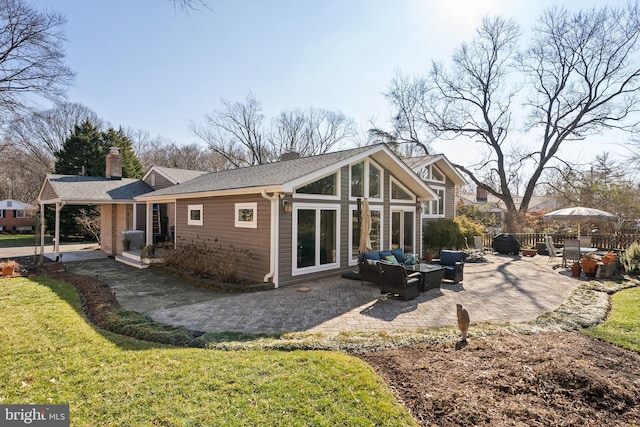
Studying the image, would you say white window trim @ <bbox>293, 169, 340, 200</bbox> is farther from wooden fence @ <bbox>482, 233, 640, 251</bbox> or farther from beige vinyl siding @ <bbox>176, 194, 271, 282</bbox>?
wooden fence @ <bbox>482, 233, 640, 251</bbox>

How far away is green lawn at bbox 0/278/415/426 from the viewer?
9.96 feet

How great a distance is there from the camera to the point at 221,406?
318 centimetres

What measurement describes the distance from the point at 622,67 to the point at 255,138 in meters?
28.8

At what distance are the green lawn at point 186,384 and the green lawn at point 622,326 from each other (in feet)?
13.3

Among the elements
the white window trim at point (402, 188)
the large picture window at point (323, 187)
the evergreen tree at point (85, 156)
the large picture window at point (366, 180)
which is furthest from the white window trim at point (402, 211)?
the evergreen tree at point (85, 156)

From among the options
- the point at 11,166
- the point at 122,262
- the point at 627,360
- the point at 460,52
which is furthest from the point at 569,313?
the point at 11,166

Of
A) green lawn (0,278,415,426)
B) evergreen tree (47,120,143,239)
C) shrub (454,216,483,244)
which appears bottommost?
green lawn (0,278,415,426)

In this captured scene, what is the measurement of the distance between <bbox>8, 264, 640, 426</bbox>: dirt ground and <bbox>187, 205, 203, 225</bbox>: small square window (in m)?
8.69

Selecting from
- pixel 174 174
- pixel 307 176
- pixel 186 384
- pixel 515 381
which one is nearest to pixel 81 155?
pixel 174 174

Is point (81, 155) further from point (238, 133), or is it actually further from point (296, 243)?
point (296, 243)

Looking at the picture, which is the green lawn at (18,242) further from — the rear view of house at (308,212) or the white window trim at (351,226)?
the white window trim at (351,226)

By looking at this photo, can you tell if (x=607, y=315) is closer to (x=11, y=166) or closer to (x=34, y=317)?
(x=34, y=317)

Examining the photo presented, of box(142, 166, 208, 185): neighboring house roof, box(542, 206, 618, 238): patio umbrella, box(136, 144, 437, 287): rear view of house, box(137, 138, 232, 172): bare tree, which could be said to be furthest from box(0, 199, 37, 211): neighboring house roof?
box(542, 206, 618, 238): patio umbrella

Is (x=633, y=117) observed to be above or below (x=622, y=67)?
below
